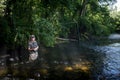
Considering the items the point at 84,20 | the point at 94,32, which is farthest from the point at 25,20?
the point at 94,32

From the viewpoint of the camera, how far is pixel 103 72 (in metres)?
11.5

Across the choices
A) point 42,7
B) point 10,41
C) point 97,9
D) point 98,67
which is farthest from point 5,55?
point 97,9

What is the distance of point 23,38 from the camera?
13695 mm

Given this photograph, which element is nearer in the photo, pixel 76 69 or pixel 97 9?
pixel 76 69

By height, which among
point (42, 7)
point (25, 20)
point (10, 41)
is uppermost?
point (42, 7)

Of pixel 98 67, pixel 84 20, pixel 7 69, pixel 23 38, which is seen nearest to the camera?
pixel 7 69

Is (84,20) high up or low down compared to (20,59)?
up

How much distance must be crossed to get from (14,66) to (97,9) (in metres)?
23.1

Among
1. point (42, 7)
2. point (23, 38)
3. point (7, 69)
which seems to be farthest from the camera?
point (42, 7)

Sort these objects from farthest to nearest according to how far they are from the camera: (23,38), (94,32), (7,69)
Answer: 1. (94,32)
2. (23,38)
3. (7,69)

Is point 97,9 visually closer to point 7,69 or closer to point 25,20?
point 25,20

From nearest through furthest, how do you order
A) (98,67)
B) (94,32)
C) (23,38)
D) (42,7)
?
(98,67), (23,38), (42,7), (94,32)

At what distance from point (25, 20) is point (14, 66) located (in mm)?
4008

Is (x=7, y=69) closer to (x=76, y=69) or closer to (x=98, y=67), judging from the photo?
(x=76, y=69)
